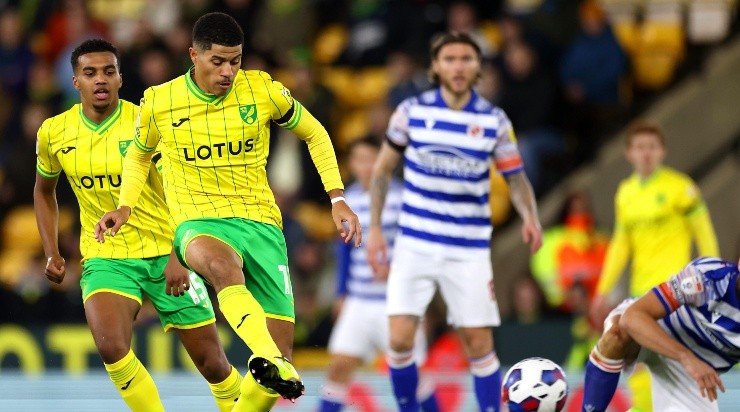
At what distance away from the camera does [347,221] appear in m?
7.15

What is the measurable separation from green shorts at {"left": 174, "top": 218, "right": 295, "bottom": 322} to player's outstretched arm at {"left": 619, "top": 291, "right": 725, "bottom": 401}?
62.6 inches

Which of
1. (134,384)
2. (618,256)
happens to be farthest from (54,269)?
(618,256)

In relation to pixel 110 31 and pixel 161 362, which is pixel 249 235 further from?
pixel 110 31

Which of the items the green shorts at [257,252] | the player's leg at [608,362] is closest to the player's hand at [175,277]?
the green shorts at [257,252]

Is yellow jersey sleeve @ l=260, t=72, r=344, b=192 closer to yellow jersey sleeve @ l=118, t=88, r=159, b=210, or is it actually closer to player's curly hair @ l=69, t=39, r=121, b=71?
yellow jersey sleeve @ l=118, t=88, r=159, b=210

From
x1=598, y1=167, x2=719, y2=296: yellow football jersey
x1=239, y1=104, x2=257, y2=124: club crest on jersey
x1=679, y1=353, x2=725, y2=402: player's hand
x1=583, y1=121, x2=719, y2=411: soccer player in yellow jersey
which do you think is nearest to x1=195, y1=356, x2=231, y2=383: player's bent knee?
x1=239, y1=104, x2=257, y2=124: club crest on jersey

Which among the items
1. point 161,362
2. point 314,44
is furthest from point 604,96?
point 161,362

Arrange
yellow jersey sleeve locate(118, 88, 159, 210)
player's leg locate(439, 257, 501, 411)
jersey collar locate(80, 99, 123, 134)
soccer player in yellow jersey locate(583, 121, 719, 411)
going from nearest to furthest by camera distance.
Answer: yellow jersey sleeve locate(118, 88, 159, 210)
jersey collar locate(80, 99, 123, 134)
player's leg locate(439, 257, 501, 411)
soccer player in yellow jersey locate(583, 121, 719, 411)

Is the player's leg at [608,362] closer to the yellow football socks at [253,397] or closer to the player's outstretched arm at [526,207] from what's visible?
the player's outstretched arm at [526,207]

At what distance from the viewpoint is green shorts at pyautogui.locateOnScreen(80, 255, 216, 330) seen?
299 inches

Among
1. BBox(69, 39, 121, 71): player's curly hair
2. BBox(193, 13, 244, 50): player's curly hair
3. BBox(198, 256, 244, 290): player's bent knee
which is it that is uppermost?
BBox(193, 13, 244, 50): player's curly hair

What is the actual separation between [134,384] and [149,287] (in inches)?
19.7

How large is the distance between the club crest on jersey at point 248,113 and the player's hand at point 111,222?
686mm

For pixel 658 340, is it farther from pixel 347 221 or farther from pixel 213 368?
pixel 213 368
